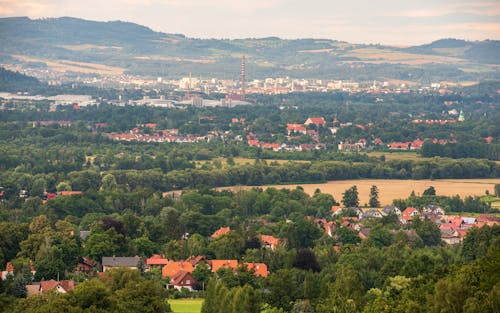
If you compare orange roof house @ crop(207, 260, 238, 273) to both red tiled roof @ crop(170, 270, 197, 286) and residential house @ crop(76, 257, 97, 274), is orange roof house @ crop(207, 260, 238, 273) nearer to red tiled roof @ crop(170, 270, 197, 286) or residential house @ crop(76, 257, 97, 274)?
red tiled roof @ crop(170, 270, 197, 286)

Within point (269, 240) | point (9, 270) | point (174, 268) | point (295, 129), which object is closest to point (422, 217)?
point (269, 240)

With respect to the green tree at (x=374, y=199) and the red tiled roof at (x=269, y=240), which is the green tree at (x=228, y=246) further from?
the green tree at (x=374, y=199)

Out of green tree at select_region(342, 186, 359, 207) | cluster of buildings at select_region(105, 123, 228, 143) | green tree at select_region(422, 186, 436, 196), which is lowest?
cluster of buildings at select_region(105, 123, 228, 143)

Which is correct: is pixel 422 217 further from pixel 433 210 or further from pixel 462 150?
pixel 462 150

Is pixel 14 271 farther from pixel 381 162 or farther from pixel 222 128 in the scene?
pixel 222 128

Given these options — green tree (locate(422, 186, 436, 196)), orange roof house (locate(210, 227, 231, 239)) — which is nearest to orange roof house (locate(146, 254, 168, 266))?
orange roof house (locate(210, 227, 231, 239))
